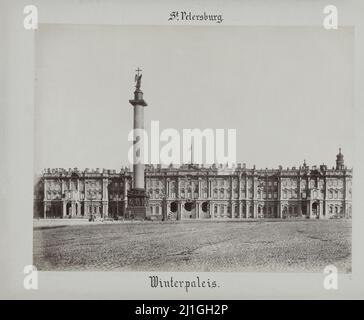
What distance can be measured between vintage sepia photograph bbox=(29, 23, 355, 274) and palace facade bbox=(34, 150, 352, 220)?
0.02 metres

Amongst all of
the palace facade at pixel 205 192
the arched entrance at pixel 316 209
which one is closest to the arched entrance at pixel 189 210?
the palace facade at pixel 205 192

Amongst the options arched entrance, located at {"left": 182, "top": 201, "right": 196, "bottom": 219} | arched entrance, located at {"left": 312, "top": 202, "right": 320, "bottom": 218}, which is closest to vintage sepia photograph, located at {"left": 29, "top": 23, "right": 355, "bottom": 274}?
arched entrance, located at {"left": 182, "top": 201, "right": 196, "bottom": 219}

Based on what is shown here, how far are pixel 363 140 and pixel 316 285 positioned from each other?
A: 1.11 meters

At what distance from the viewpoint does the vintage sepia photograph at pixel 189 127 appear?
5676 millimetres

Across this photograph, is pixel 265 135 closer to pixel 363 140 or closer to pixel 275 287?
pixel 363 140

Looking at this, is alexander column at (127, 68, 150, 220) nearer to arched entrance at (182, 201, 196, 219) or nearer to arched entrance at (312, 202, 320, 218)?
arched entrance at (182, 201, 196, 219)

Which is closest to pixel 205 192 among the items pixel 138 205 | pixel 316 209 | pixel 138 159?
pixel 138 205

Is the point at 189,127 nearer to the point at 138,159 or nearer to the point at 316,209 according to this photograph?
the point at 138,159

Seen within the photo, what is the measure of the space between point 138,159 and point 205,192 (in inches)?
26.2

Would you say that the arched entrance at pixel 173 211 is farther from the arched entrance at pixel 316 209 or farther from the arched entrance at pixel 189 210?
the arched entrance at pixel 316 209

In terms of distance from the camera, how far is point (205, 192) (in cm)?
607

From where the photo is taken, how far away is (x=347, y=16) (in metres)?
5.62

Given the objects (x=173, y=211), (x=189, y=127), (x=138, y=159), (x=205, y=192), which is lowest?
(x=173, y=211)

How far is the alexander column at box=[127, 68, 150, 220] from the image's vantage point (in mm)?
5723
